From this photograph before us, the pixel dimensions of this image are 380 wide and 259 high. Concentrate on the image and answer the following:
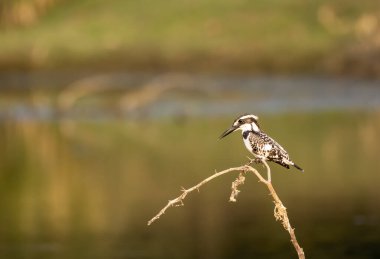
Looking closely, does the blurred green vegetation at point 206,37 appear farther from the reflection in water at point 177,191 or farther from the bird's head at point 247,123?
the bird's head at point 247,123

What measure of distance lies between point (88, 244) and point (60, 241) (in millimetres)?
624

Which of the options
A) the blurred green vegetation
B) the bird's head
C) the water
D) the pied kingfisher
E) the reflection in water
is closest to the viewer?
the pied kingfisher

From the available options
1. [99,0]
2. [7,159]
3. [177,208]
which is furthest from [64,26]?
[177,208]

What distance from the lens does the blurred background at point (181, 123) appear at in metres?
22.2

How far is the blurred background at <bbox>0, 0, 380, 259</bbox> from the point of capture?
2219cm

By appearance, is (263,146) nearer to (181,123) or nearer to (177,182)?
(177,182)

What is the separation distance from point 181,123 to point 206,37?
1821cm

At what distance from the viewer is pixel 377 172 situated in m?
27.7

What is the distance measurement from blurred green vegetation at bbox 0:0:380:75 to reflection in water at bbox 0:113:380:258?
43.2 ft

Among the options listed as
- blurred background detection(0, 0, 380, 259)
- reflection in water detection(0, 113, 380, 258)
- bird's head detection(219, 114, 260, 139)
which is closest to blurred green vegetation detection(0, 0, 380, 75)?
blurred background detection(0, 0, 380, 259)

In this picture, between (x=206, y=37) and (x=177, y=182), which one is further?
(x=206, y=37)

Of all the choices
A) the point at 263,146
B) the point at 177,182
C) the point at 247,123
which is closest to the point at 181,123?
the point at 177,182

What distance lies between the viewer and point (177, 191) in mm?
26219

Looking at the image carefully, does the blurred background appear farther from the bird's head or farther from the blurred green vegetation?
the bird's head
